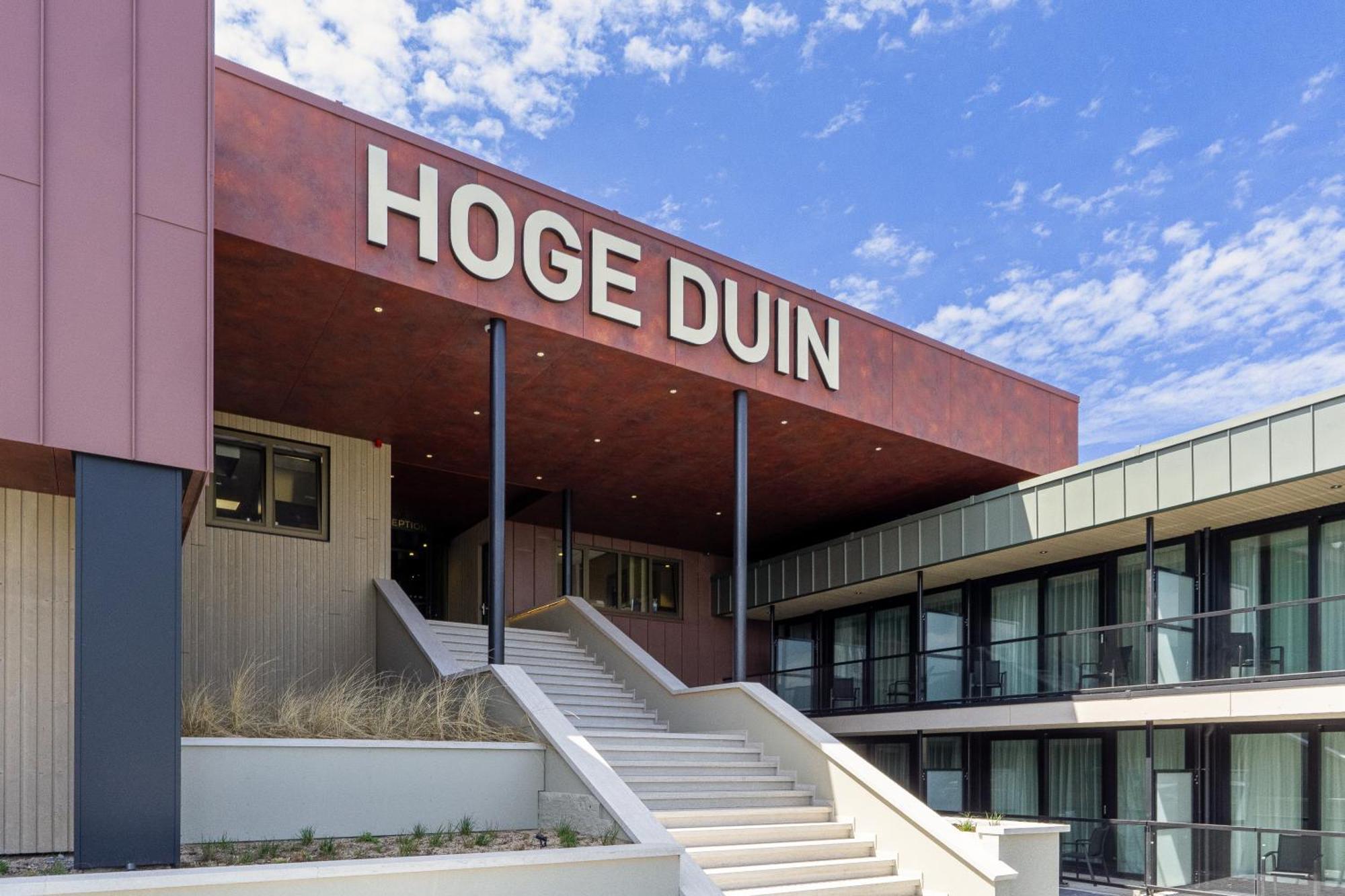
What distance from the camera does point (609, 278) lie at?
12.2 metres

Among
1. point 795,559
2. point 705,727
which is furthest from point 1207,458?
point 795,559

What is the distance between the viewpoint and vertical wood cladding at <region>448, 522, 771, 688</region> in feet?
68.0

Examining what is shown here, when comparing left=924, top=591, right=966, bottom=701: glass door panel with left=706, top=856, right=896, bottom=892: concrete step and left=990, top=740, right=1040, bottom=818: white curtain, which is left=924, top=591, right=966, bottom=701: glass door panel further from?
left=706, top=856, right=896, bottom=892: concrete step

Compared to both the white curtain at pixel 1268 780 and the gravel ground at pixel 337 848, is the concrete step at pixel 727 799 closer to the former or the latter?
the gravel ground at pixel 337 848

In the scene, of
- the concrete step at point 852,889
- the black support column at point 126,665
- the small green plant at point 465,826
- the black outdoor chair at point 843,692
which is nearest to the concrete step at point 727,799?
the concrete step at point 852,889

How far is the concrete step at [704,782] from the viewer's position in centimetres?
1056

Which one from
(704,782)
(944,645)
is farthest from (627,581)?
(704,782)

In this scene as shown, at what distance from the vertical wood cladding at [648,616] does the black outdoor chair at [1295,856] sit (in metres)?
11.9

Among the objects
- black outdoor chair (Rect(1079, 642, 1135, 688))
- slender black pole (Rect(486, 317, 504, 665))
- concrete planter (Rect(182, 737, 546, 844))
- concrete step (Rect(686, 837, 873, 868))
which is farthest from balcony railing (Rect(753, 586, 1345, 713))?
concrete planter (Rect(182, 737, 546, 844))

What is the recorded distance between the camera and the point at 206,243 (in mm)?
7773

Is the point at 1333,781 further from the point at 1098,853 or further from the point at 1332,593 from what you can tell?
the point at 1098,853

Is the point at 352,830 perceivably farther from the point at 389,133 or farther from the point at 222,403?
the point at 222,403

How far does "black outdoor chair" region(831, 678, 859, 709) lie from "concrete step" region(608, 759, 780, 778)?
7.22 metres

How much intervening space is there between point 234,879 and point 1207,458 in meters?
10.9
